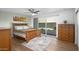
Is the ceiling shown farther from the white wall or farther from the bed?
the bed

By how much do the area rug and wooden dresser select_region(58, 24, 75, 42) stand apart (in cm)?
15

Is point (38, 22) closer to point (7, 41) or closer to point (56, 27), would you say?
point (56, 27)

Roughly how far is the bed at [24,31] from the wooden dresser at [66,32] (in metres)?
0.37

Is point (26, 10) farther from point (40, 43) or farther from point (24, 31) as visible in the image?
point (40, 43)

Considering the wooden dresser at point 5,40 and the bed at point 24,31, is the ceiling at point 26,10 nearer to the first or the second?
the bed at point 24,31

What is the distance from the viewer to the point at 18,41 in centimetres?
139

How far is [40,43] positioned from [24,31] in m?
0.35

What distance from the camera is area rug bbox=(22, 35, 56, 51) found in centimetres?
137

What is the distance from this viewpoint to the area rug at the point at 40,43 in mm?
1370

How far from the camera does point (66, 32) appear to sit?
54.2 inches

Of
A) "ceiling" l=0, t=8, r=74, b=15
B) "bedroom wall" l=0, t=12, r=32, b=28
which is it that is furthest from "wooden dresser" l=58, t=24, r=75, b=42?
"bedroom wall" l=0, t=12, r=32, b=28

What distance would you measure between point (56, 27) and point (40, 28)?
0.28m
